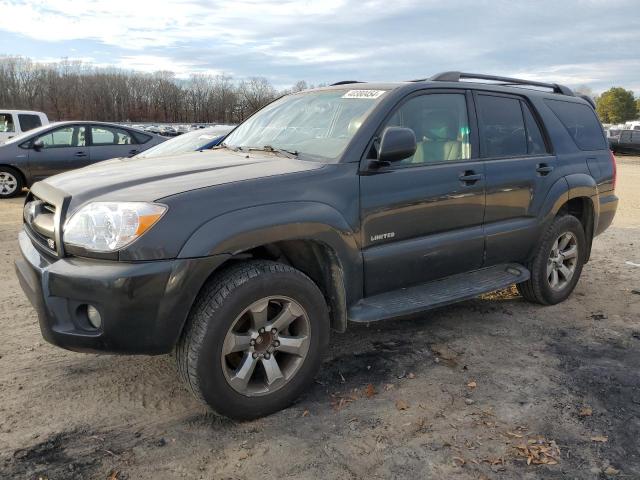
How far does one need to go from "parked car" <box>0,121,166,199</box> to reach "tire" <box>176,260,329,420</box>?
9034 millimetres

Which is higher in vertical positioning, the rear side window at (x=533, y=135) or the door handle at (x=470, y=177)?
the rear side window at (x=533, y=135)

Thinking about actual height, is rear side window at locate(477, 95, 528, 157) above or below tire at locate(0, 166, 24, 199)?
above

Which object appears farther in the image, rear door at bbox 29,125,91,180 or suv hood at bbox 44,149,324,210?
rear door at bbox 29,125,91,180

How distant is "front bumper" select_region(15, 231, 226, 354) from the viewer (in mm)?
2512

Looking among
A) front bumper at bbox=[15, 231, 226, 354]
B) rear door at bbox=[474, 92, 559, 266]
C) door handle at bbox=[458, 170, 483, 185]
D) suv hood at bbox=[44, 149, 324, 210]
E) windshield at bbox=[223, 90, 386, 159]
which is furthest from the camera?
rear door at bbox=[474, 92, 559, 266]

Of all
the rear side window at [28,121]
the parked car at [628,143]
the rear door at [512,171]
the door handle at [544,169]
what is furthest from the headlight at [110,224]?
the parked car at [628,143]

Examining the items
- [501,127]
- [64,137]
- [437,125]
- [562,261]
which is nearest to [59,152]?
[64,137]

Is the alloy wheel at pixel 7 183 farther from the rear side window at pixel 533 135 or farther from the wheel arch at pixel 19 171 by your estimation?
the rear side window at pixel 533 135

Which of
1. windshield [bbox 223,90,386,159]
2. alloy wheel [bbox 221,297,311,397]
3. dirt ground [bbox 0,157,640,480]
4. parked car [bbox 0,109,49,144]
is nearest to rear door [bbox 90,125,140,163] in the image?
parked car [bbox 0,109,49,144]

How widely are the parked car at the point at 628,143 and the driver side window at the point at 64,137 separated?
29.5 m

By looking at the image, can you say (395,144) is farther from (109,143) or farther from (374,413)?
(109,143)

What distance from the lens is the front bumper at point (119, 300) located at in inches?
98.9

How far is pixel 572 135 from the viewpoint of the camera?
4910mm

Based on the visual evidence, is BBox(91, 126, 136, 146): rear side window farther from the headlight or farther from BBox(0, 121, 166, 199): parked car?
the headlight
